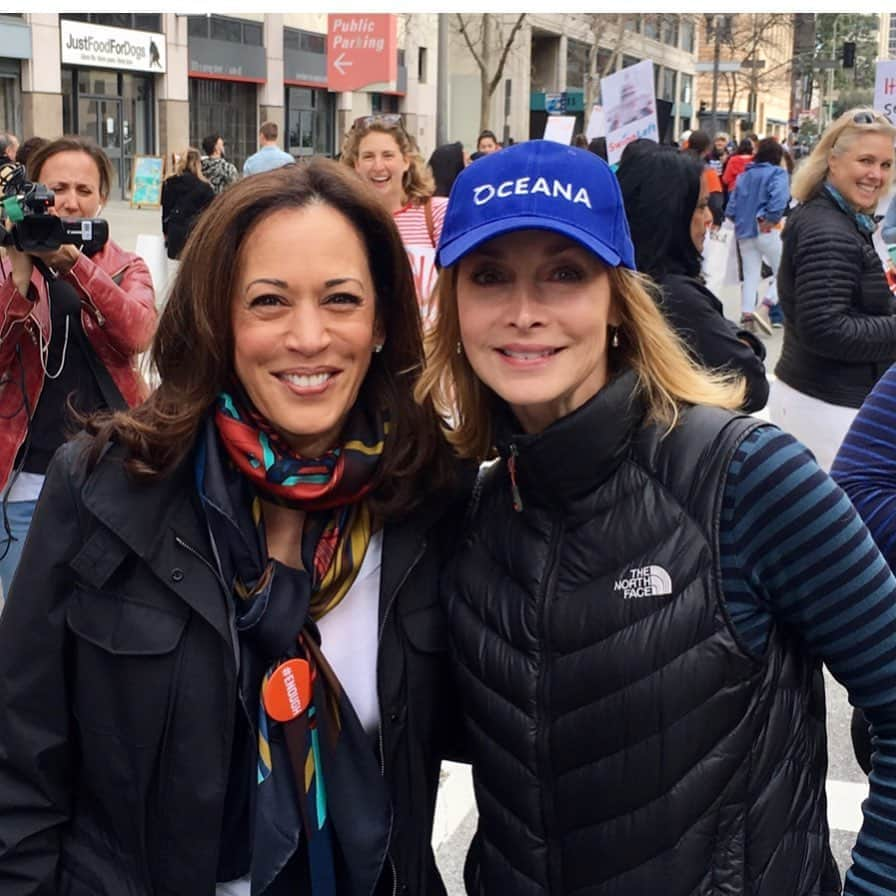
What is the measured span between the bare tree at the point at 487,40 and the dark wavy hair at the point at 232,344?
31.1 metres

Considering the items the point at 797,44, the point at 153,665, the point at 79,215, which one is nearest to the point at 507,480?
the point at 153,665

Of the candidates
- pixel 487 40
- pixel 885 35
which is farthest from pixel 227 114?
pixel 885 35

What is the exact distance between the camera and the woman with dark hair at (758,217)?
12430 mm

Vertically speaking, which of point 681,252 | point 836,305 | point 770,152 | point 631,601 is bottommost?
point 631,601

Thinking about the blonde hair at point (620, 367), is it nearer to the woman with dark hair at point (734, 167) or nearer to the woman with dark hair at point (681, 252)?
the woman with dark hair at point (681, 252)

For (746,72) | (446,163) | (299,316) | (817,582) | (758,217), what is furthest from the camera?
(746,72)

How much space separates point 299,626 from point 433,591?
25 cm

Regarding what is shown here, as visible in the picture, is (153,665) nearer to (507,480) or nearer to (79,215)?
(507,480)

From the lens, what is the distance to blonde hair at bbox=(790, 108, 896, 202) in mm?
4855

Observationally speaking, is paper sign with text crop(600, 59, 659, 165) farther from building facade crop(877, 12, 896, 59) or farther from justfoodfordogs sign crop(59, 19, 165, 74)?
justfoodfordogs sign crop(59, 19, 165, 74)


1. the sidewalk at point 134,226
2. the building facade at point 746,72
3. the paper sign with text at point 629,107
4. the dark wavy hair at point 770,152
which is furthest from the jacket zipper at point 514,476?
the building facade at point 746,72

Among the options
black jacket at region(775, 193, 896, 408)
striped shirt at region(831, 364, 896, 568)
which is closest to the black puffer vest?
striped shirt at region(831, 364, 896, 568)

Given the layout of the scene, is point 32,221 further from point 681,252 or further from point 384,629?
point 384,629

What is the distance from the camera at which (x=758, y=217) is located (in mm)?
12578
